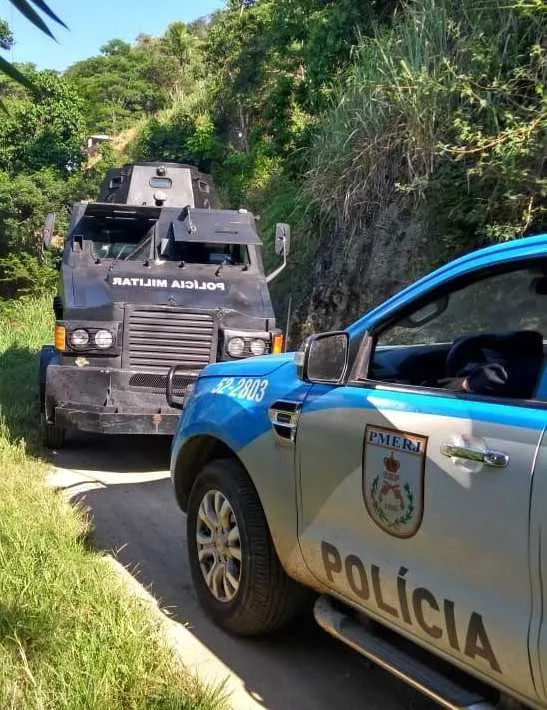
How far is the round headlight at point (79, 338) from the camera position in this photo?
21.5 ft

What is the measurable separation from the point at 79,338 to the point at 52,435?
1.17 meters

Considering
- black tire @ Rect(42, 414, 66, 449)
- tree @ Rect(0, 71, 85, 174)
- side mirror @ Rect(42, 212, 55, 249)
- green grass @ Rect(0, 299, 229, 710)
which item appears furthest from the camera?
tree @ Rect(0, 71, 85, 174)

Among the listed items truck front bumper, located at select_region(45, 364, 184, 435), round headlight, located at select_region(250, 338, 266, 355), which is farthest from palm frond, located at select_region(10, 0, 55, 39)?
round headlight, located at select_region(250, 338, 266, 355)

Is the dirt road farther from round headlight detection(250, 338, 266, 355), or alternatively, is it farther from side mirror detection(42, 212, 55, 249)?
side mirror detection(42, 212, 55, 249)

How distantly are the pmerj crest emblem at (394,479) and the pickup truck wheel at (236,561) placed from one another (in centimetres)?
89

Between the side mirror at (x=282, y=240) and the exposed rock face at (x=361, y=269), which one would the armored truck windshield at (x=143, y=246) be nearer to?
the side mirror at (x=282, y=240)

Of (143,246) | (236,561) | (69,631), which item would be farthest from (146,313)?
(69,631)

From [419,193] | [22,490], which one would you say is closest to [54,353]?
[22,490]

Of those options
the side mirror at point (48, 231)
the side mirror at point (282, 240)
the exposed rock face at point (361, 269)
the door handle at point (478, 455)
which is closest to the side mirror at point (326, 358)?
the door handle at point (478, 455)

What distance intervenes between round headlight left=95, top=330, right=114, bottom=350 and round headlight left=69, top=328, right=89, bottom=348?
9 centimetres

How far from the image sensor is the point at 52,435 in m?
7.21

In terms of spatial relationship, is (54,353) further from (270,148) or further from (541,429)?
(270,148)

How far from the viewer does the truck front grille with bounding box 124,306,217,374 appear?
6.69 m

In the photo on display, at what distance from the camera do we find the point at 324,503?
3113 millimetres
